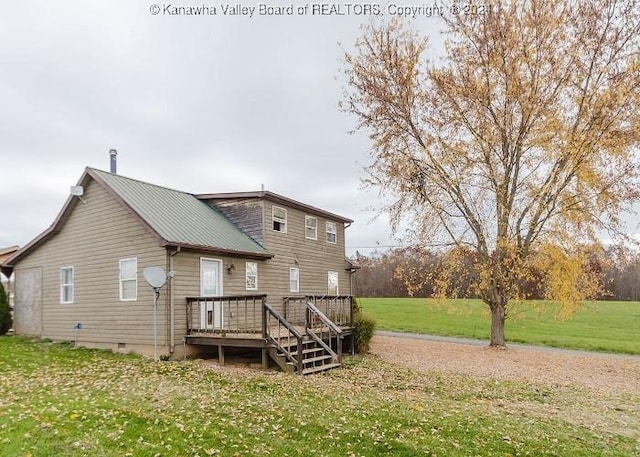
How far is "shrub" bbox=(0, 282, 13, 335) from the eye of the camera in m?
17.5

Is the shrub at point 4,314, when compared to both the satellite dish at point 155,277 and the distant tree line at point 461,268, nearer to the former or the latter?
the satellite dish at point 155,277

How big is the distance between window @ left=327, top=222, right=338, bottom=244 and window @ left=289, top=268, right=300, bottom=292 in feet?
9.43

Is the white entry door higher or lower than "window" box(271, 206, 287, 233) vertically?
lower

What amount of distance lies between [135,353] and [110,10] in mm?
8599

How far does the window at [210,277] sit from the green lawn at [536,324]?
8.09 metres

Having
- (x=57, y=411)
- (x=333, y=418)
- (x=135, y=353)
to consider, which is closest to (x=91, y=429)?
(x=57, y=411)

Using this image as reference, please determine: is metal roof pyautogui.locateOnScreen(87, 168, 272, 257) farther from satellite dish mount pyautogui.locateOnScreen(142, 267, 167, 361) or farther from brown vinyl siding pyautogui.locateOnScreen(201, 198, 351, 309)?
satellite dish mount pyautogui.locateOnScreen(142, 267, 167, 361)

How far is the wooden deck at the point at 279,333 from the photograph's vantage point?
1151 cm

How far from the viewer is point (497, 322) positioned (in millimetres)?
17766

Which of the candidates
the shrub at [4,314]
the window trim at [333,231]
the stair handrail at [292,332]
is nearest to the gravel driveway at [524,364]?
the stair handrail at [292,332]

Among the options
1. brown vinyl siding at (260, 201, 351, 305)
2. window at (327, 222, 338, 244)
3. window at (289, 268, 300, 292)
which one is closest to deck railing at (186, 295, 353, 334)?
window at (289, 268, 300, 292)

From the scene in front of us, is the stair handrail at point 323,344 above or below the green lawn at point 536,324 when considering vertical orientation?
above

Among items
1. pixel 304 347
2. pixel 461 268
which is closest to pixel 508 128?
pixel 461 268

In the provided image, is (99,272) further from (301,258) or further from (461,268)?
(461,268)
